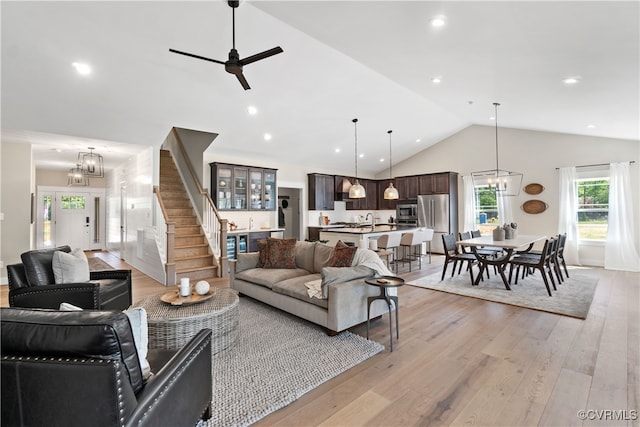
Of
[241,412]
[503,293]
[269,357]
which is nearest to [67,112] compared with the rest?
[269,357]

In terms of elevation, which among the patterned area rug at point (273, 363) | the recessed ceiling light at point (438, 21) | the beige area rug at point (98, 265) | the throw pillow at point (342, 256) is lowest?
the patterned area rug at point (273, 363)

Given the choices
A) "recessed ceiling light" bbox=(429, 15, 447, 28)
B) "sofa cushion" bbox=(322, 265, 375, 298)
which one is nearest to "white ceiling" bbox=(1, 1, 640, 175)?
"recessed ceiling light" bbox=(429, 15, 447, 28)

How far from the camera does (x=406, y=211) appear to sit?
962 centimetres

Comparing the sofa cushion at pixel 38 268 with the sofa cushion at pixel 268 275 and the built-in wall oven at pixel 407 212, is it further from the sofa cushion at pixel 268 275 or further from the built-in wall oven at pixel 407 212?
the built-in wall oven at pixel 407 212

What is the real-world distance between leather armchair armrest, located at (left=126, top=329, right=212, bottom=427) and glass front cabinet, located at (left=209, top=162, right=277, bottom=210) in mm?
5442

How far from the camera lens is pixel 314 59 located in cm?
450

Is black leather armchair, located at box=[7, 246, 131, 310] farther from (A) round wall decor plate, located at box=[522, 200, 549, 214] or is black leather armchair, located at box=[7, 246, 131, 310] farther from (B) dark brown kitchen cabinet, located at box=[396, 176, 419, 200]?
(A) round wall decor plate, located at box=[522, 200, 549, 214]

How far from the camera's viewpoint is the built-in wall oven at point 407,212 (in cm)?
939

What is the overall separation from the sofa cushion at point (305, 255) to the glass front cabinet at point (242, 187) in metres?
3.22

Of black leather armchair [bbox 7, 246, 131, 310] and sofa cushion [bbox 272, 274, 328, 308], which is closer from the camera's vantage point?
black leather armchair [bbox 7, 246, 131, 310]

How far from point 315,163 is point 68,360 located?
321 inches

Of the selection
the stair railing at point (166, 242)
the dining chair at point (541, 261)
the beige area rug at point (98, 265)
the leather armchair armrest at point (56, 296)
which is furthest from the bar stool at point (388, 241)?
the beige area rug at point (98, 265)

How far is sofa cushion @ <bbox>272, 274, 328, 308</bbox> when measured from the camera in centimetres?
325

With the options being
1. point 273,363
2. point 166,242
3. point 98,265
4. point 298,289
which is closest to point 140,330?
point 273,363
